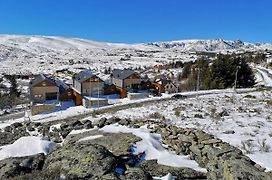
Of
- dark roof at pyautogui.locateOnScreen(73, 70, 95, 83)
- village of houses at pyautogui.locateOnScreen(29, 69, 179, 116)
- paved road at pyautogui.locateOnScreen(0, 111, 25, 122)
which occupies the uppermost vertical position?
dark roof at pyautogui.locateOnScreen(73, 70, 95, 83)

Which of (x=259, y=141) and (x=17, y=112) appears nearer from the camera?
(x=259, y=141)

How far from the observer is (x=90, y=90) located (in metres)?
58.9

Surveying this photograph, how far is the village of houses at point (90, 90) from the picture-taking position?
53781 millimetres

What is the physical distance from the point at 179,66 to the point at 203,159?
13761cm

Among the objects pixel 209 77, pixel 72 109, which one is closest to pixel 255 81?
pixel 209 77

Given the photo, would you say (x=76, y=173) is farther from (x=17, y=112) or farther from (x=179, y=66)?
(x=179, y=66)

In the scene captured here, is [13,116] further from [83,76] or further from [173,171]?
[173,171]

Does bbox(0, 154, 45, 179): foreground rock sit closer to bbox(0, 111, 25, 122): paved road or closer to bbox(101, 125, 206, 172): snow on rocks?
bbox(101, 125, 206, 172): snow on rocks

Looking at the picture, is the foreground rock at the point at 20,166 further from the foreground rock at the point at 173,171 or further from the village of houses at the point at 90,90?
the village of houses at the point at 90,90

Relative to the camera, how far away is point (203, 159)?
12.9m

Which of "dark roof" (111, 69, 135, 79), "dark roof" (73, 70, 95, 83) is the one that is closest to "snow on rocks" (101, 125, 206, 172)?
"dark roof" (73, 70, 95, 83)

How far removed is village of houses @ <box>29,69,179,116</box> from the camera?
5378 cm

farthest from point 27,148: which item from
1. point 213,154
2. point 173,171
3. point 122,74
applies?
point 122,74

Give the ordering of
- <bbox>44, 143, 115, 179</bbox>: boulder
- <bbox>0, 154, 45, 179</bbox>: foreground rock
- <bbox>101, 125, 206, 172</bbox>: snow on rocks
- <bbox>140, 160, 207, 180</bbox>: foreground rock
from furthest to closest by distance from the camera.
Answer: <bbox>101, 125, 206, 172</bbox>: snow on rocks, <bbox>140, 160, 207, 180</bbox>: foreground rock, <bbox>0, 154, 45, 179</bbox>: foreground rock, <bbox>44, 143, 115, 179</bbox>: boulder
